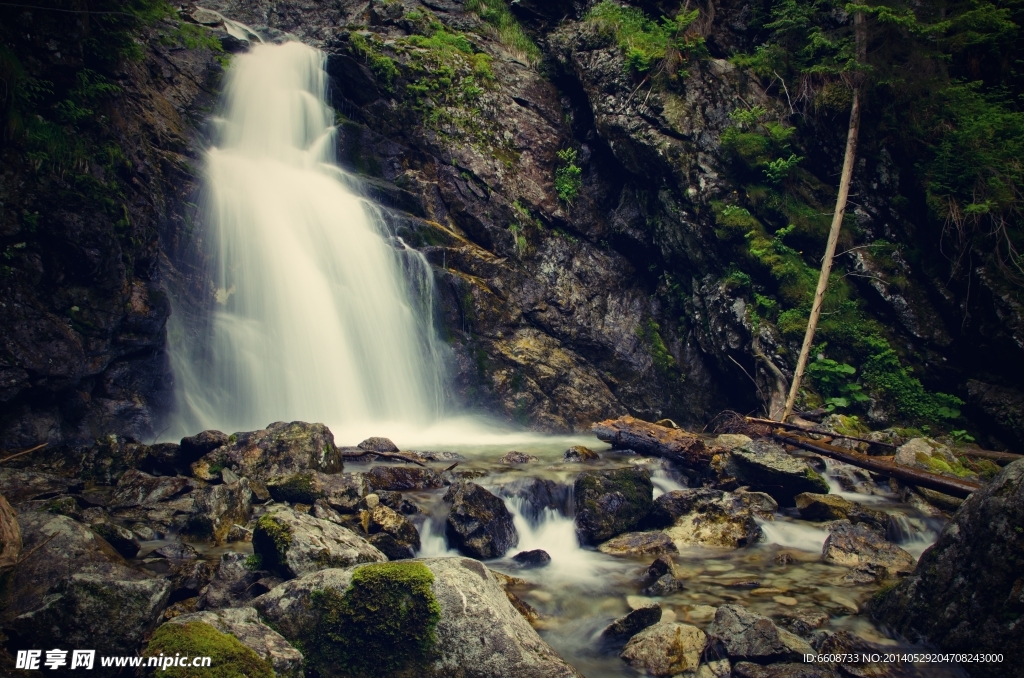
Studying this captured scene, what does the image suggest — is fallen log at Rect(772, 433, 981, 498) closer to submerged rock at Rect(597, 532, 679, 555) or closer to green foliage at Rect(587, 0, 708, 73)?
submerged rock at Rect(597, 532, 679, 555)

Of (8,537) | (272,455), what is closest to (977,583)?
(8,537)

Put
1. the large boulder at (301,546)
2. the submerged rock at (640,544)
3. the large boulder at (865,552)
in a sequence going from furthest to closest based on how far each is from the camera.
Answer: the submerged rock at (640,544) → the large boulder at (865,552) → the large boulder at (301,546)

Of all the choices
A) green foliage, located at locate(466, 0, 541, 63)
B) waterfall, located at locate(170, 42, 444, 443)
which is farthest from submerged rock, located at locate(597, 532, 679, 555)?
green foliage, located at locate(466, 0, 541, 63)

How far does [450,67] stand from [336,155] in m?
5.21

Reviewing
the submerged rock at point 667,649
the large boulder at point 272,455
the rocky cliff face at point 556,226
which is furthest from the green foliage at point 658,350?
the submerged rock at point 667,649

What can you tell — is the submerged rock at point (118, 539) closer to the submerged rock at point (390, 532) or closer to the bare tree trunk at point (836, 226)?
the submerged rock at point (390, 532)

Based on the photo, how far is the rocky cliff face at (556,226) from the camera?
36.9 ft

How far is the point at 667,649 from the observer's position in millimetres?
4711

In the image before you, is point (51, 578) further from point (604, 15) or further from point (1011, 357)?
point (604, 15)

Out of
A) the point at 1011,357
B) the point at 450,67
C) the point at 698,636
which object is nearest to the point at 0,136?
the point at 698,636

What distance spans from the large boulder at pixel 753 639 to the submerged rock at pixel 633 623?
27.0 inches

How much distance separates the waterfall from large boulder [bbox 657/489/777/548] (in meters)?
8.25

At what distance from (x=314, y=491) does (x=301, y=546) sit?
7.25 ft

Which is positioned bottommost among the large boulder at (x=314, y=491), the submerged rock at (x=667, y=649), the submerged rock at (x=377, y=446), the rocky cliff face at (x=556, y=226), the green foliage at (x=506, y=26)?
the submerged rock at (x=377, y=446)
